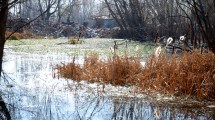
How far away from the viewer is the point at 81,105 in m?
5.02

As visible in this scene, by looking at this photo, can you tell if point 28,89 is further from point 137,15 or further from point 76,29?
point 76,29

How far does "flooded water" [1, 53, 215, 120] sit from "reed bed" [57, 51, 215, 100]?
381mm

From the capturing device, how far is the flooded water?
176 inches

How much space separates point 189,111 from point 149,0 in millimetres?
17399

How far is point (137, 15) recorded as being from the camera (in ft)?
72.8

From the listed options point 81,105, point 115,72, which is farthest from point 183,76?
point 81,105

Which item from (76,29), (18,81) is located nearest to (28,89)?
(18,81)

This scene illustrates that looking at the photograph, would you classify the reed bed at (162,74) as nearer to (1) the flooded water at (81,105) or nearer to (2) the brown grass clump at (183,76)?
(2) the brown grass clump at (183,76)

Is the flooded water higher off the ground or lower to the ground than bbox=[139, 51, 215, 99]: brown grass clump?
lower

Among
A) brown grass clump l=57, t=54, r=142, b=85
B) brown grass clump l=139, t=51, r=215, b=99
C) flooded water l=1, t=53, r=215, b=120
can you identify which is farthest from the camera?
brown grass clump l=57, t=54, r=142, b=85

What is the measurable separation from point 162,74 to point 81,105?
1.75m

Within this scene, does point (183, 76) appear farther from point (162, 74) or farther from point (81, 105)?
point (81, 105)

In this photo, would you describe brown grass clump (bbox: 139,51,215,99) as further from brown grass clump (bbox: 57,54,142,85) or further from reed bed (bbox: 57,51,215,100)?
brown grass clump (bbox: 57,54,142,85)

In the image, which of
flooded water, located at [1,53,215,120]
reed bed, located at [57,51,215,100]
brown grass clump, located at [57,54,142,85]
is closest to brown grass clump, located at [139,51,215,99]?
reed bed, located at [57,51,215,100]
